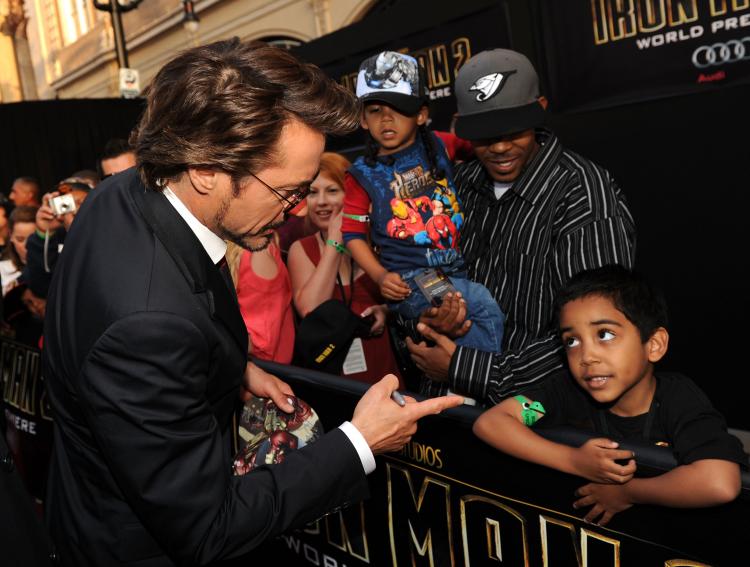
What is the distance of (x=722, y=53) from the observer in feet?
12.1

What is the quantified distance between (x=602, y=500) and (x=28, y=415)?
3.76 m

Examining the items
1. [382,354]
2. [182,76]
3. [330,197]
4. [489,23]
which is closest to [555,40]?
[489,23]

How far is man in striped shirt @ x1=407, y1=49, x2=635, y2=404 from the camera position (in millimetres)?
2027

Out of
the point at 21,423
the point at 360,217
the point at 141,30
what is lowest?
the point at 21,423

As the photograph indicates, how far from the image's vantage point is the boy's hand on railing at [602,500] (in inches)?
55.5

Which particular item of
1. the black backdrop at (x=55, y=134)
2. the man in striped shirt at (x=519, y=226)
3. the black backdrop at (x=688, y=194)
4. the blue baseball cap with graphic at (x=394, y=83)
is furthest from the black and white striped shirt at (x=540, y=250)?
the black backdrop at (x=55, y=134)

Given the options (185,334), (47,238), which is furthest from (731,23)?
(47,238)

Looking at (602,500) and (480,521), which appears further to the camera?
(480,521)

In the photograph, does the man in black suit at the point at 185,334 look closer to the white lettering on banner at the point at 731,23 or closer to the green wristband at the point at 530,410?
the green wristband at the point at 530,410

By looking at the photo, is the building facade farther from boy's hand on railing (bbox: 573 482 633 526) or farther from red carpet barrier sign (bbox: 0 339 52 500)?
boy's hand on railing (bbox: 573 482 633 526)

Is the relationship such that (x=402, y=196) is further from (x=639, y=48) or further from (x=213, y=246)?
(x=639, y=48)

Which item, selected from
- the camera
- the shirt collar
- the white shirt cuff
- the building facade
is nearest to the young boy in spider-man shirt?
the white shirt cuff

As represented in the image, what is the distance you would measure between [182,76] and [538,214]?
1.28m

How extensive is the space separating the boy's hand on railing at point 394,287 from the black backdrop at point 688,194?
2424 millimetres
